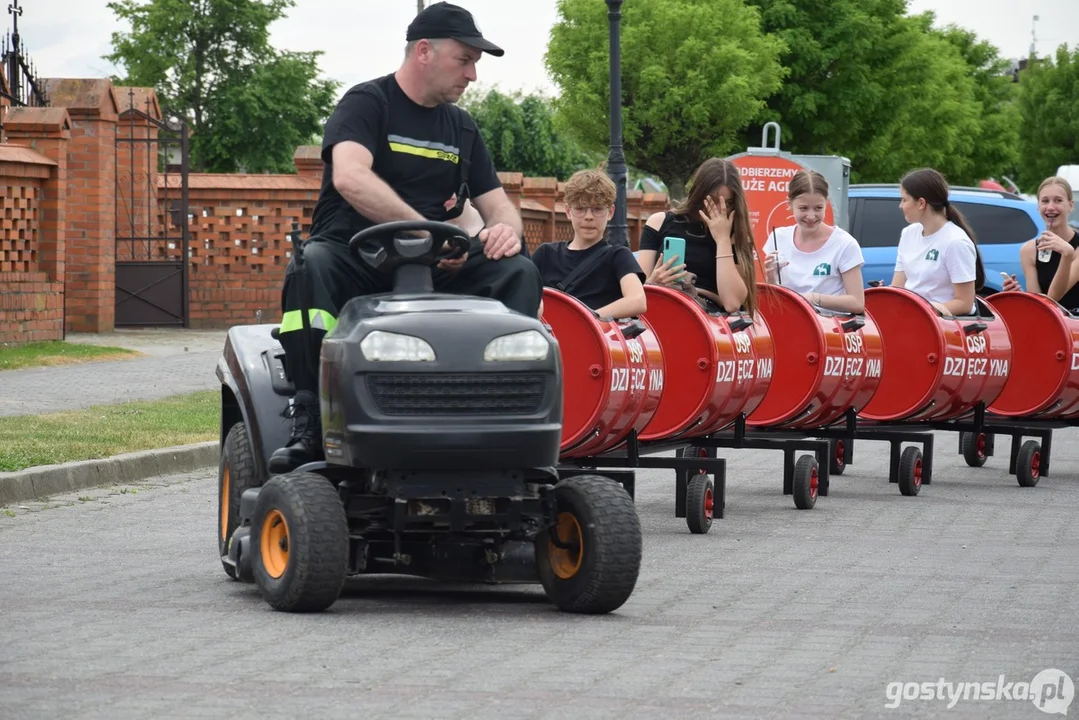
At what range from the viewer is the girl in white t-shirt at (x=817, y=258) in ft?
38.2

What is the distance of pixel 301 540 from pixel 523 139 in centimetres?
7688

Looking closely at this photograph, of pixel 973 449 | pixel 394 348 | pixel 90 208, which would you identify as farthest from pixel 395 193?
pixel 90 208

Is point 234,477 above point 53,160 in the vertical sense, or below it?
below

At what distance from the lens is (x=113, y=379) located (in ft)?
58.5

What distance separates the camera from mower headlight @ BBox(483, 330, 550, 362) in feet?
20.9

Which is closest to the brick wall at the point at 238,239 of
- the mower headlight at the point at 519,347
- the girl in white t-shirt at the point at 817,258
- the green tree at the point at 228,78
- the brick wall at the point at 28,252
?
the brick wall at the point at 28,252

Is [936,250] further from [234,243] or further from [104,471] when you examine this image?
[234,243]

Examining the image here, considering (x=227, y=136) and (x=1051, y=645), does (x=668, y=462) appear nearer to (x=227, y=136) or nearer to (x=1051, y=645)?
(x=1051, y=645)

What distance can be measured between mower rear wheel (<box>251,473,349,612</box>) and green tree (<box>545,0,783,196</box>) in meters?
49.9

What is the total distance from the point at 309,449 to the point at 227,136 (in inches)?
2783

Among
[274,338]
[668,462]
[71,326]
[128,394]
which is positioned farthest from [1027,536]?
[71,326]

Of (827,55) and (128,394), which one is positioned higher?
(827,55)

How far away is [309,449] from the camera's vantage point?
684cm

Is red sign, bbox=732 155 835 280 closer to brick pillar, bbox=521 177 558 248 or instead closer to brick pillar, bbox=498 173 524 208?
brick pillar, bbox=498 173 524 208
